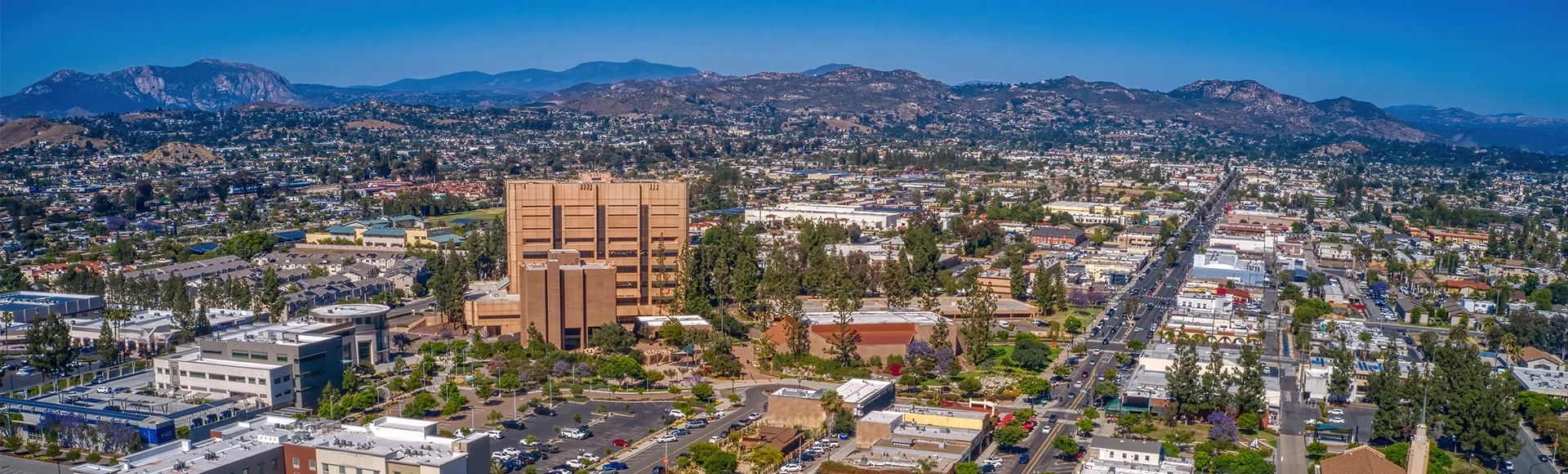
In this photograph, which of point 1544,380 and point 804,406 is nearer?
point 804,406

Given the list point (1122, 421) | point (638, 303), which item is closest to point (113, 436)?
point (638, 303)

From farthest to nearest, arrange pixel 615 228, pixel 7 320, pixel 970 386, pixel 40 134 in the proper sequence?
1. pixel 40 134
2. pixel 615 228
3. pixel 7 320
4. pixel 970 386

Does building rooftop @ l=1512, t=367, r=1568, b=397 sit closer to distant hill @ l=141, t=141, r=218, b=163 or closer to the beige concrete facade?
the beige concrete facade

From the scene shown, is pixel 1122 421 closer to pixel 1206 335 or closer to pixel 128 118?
pixel 1206 335

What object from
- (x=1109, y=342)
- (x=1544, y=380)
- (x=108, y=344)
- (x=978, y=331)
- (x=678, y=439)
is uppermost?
(x=978, y=331)

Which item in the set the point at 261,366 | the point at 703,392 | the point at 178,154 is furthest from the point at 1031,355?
the point at 178,154

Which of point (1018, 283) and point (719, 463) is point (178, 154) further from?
point (719, 463)

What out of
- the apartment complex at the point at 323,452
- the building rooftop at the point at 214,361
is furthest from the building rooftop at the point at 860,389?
the building rooftop at the point at 214,361

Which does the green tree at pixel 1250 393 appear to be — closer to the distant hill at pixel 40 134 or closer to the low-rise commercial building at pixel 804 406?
the low-rise commercial building at pixel 804 406
